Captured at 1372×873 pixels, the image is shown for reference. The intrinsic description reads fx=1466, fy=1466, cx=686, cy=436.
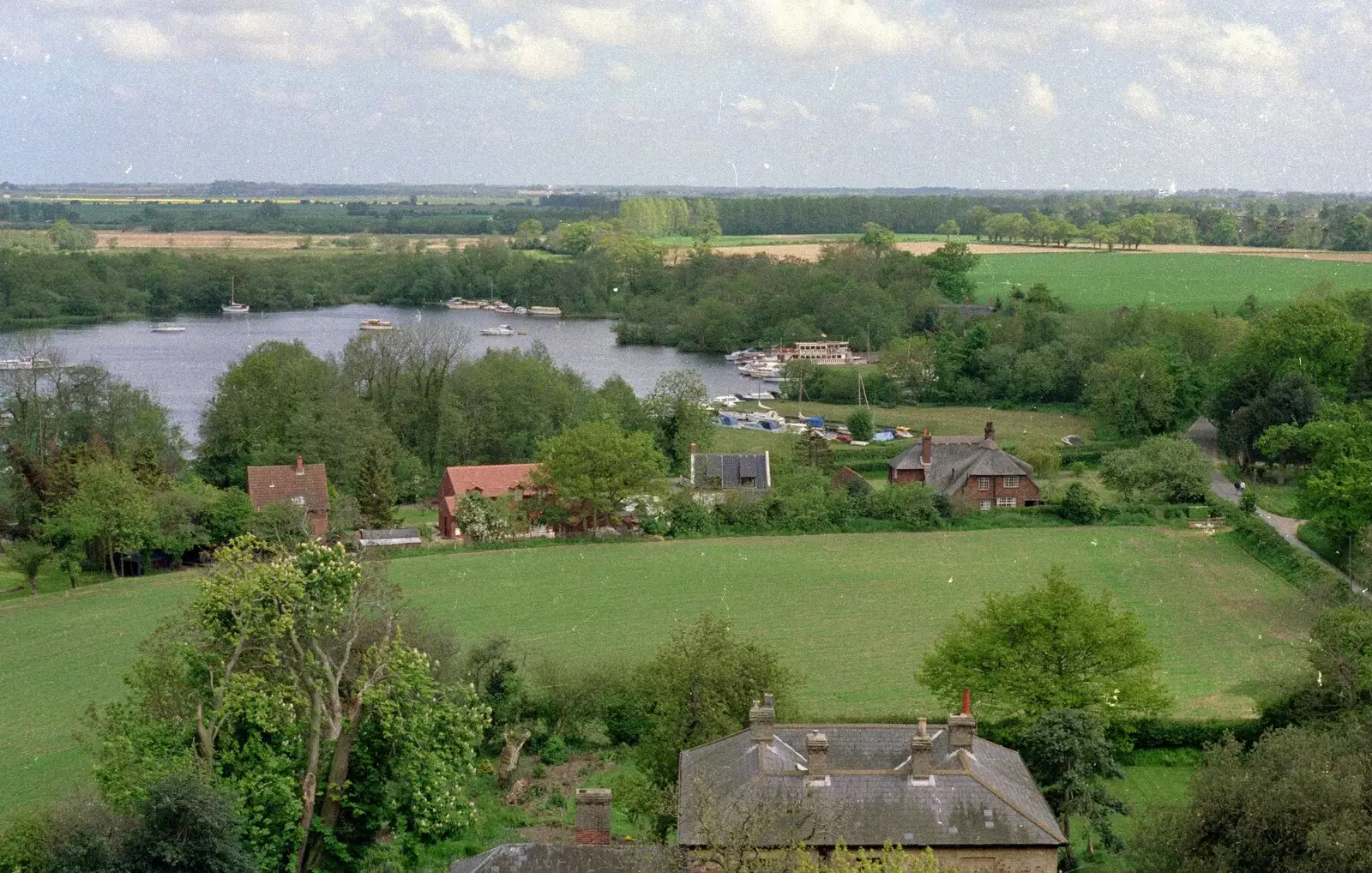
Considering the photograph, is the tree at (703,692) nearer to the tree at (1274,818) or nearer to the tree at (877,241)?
the tree at (1274,818)

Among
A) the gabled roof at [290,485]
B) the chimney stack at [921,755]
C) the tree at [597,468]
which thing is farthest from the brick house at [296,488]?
the chimney stack at [921,755]

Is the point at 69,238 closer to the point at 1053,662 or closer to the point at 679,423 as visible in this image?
the point at 679,423

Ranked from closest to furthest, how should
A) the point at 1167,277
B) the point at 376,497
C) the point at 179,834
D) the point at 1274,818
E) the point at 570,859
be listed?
the point at 1274,818 < the point at 570,859 < the point at 179,834 < the point at 376,497 < the point at 1167,277

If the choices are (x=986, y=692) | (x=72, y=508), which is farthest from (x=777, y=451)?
(x=986, y=692)

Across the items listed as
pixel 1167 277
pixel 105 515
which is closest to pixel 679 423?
pixel 105 515

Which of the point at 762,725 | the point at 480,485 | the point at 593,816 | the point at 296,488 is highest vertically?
the point at 762,725

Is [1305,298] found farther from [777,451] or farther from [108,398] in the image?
[108,398]

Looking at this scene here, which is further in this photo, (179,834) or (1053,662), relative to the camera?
(1053,662)
